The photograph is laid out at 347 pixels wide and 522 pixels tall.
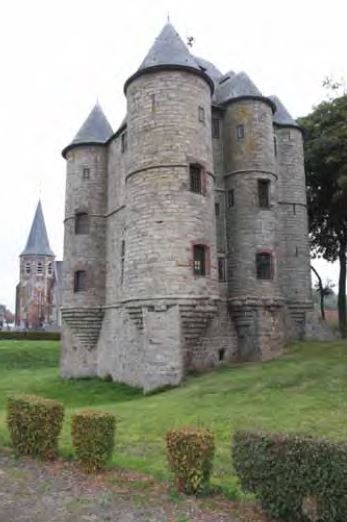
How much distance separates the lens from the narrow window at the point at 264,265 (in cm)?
2520

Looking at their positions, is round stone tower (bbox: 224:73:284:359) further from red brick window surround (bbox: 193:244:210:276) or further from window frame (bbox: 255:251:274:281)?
red brick window surround (bbox: 193:244:210:276)

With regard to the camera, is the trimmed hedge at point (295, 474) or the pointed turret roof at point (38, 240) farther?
the pointed turret roof at point (38, 240)

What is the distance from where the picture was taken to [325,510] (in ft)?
20.7

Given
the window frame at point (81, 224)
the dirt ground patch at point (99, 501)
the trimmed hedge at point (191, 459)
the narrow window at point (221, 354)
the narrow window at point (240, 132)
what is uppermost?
the narrow window at point (240, 132)

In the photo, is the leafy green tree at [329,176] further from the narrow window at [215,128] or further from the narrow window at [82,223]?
the narrow window at [82,223]

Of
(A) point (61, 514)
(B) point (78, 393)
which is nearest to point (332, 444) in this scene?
(A) point (61, 514)

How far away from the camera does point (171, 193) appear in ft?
A: 71.4

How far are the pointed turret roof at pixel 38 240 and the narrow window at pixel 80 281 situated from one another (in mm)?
57831

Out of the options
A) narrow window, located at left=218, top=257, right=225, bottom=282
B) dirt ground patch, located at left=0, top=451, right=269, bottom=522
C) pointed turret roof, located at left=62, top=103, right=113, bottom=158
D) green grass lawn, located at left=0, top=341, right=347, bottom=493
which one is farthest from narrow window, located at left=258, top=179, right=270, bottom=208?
dirt ground patch, located at left=0, top=451, right=269, bottom=522

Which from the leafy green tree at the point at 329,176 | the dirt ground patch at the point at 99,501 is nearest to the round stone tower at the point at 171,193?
the leafy green tree at the point at 329,176

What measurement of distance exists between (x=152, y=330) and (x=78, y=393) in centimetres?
674

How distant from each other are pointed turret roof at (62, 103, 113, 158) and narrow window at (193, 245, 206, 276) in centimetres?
1217

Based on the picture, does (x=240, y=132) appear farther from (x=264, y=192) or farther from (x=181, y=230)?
(x=181, y=230)

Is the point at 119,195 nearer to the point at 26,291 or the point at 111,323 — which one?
the point at 111,323
